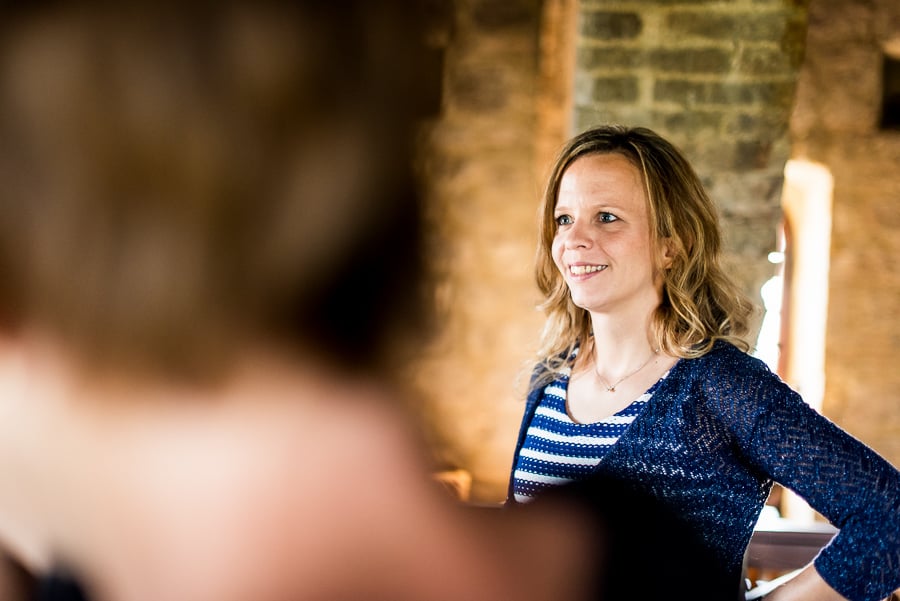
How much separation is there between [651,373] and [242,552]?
1414mm

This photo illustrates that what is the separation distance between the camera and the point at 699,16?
9.87ft

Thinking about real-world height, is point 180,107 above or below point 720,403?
above

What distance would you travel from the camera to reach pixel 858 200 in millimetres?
5336

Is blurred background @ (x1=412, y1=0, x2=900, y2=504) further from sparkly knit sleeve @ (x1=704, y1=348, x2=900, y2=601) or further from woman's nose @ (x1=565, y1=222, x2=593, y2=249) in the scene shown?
sparkly knit sleeve @ (x1=704, y1=348, x2=900, y2=601)

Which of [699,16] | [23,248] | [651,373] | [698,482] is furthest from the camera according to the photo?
[699,16]

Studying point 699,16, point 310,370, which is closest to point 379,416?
point 310,370

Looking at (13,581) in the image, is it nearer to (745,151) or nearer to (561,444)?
(561,444)

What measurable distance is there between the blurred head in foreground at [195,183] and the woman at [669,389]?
1014 millimetres

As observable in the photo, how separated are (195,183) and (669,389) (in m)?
1.34

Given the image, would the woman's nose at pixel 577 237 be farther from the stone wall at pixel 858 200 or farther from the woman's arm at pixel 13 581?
the stone wall at pixel 858 200

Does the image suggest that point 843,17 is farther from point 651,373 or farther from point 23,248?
point 23,248

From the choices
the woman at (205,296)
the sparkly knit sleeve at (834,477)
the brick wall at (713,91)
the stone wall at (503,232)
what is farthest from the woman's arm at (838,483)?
the stone wall at (503,232)

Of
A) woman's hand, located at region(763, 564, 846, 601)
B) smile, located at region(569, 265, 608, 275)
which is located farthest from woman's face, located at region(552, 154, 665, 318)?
woman's hand, located at region(763, 564, 846, 601)

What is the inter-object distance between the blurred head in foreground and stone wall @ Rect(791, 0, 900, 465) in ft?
18.2
